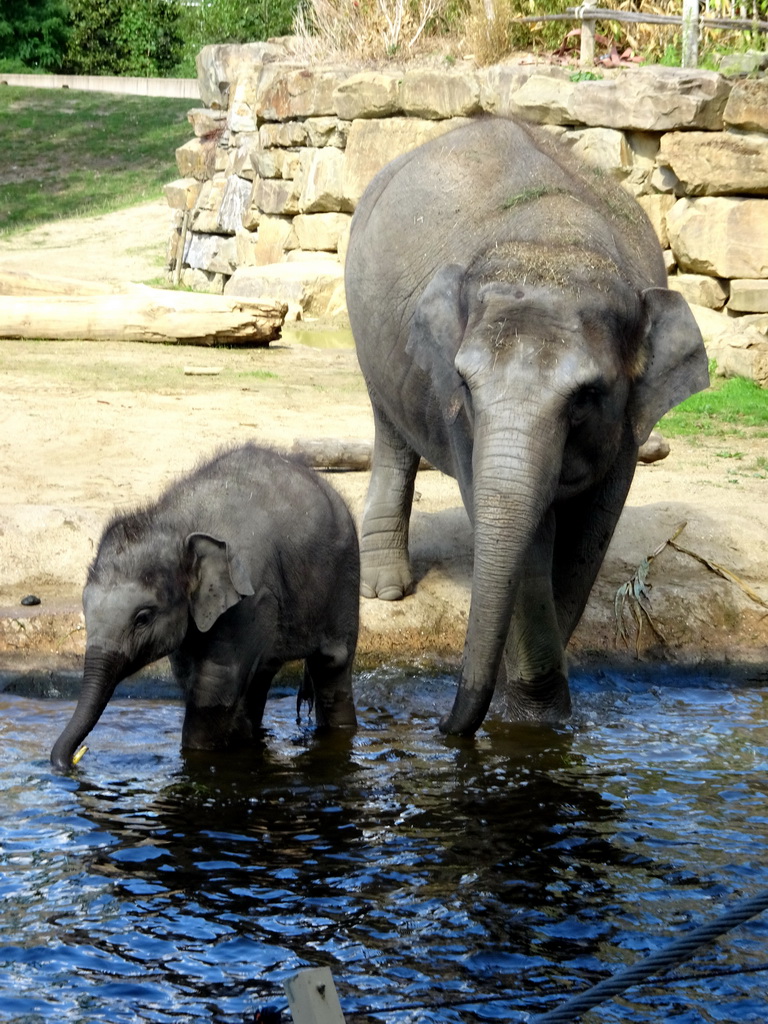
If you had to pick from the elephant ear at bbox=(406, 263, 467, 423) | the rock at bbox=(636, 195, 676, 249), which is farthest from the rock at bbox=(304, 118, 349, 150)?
the elephant ear at bbox=(406, 263, 467, 423)

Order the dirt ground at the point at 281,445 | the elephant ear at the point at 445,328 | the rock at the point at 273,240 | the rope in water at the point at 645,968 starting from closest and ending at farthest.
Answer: the rope in water at the point at 645,968, the elephant ear at the point at 445,328, the dirt ground at the point at 281,445, the rock at the point at 273,240

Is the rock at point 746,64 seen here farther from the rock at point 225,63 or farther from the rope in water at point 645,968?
the rope in water at point 645,968

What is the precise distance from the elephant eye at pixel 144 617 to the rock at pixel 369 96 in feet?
41.7

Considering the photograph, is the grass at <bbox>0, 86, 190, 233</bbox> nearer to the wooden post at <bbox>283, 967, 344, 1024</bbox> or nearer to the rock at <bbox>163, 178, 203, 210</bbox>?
the rock at <bbox>163, 178, 203, 210</bbox>

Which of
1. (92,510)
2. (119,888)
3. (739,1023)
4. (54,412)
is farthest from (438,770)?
(54,412)

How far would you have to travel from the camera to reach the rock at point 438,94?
16.1 metres

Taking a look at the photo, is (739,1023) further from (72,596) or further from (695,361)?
(72,596)

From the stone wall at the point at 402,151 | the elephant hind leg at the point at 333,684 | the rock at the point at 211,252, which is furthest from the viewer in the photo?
the rock at the point at 211,252

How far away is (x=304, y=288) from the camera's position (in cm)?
1680

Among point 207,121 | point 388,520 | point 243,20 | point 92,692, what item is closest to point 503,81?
point 207,121

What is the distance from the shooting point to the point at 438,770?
5859mm

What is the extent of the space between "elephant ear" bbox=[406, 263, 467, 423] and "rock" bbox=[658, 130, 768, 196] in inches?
357

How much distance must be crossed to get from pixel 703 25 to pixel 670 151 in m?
2.32

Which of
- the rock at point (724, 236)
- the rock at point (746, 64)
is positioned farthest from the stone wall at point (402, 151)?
the rock at point (746, 64)
